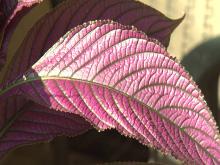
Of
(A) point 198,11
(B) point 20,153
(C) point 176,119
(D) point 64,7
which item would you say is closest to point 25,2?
(D) point 64,7

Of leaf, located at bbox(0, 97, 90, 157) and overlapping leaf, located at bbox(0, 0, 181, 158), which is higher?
overlapping leaf, located at bbox(0, 0, 181, 158)

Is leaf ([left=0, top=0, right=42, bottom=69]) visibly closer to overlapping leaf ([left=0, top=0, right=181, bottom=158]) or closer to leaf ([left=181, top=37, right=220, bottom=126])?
overlapping leaf ([left=0, top=0, right=181, bottom=158])

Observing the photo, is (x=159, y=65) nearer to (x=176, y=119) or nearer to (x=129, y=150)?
(x=176, y=119)

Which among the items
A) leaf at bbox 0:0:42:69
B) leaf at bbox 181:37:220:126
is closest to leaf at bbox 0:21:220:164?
leaf at bbox 0:0:42:69

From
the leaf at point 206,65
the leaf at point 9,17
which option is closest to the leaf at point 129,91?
the leaf at point 9,17

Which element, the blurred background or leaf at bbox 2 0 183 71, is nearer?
leaf at bbox 2 0 183 71

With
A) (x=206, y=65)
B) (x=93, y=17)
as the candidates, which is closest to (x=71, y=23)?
(x=93, y=17)

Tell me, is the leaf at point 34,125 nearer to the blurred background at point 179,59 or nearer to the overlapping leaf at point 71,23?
the overlapping leaf at point 71,23
